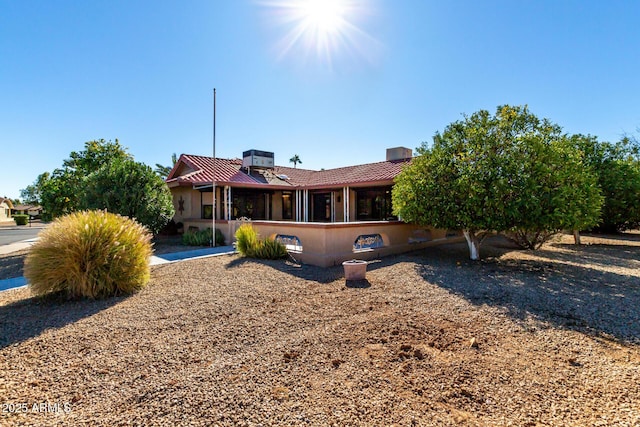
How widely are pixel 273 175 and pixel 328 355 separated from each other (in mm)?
15898

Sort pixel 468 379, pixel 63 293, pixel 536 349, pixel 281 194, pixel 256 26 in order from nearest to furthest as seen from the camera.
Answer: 1. pixel 468 379
2. pixel 536 349
3. pixel 63 293
4. pixel 256 26
5. pixel 281 194

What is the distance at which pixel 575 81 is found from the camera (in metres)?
12.0

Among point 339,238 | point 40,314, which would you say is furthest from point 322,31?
point 40,314

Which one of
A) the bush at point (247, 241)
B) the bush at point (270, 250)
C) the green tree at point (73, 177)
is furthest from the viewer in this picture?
the green tree at point (73, 177)

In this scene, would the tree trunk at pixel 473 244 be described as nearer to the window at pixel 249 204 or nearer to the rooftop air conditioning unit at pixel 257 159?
the window at pixel 249 204

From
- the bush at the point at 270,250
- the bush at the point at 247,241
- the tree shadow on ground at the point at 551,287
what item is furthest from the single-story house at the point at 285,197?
the tree shadow on ground at the point at 551,287

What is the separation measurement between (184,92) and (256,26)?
603 centimetres

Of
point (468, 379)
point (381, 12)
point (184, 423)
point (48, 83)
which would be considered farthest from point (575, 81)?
point (48, 83)

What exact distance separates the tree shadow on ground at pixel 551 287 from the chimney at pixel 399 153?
8.54m

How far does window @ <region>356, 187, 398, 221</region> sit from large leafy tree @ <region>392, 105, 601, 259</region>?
22.2 feet

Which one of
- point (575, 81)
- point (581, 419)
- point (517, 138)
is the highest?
point (575, 81)

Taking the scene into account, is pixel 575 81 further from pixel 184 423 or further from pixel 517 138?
pixel 184 423

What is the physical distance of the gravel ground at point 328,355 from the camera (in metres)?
2.61

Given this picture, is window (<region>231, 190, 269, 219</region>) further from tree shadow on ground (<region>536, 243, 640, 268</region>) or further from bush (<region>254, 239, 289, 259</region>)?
tree shadow on ground (<region>536, 243, 640, 268</region>)
